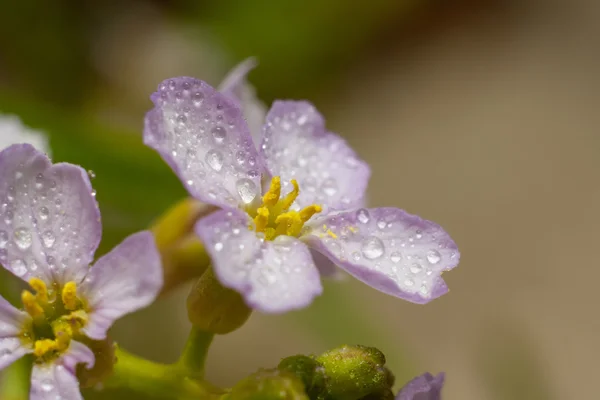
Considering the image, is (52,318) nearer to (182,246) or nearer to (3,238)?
(3,238)

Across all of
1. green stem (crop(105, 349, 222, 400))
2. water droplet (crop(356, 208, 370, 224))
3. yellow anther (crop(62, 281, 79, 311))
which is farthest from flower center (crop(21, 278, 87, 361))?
water droplet (crop(356, 208, 370, 224))

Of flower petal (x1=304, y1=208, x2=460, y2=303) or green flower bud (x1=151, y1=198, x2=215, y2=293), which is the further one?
green flower bud (x1=151, y1=198, x2=215, y2=293)

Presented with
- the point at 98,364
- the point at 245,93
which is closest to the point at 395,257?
the point at 98,364

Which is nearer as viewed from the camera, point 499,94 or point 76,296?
Result: point 76,296

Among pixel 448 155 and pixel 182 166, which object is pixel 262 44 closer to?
pixel 448 155

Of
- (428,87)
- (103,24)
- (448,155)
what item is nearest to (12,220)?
(103,24)

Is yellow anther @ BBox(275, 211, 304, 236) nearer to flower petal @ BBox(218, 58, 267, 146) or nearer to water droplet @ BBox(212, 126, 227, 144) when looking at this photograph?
water droplet @ BBox(212, 126, 227, 144)
